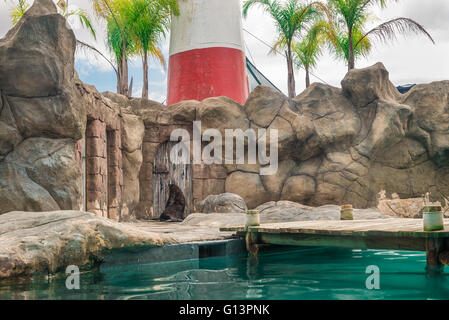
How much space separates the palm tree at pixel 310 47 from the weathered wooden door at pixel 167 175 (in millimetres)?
6569

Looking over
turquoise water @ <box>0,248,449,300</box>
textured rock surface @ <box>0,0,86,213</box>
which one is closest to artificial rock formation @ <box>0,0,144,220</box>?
textured rock surface @ <box>0,0,86,213</box>

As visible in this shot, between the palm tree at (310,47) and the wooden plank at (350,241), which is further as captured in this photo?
the palm tree at (310,47)

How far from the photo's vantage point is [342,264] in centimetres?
595

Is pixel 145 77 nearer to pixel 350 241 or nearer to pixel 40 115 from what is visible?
pixel 40 115

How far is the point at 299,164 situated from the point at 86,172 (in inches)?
230

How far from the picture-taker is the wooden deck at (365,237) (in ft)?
15.6

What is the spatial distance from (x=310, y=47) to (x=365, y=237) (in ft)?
40.0

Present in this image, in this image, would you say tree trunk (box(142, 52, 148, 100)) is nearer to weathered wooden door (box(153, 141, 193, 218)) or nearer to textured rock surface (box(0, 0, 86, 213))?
weathered wooden door (box(153, 141, 193, 218))

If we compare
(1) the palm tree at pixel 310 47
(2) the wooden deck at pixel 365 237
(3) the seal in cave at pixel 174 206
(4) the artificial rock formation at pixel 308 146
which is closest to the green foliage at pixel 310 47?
(1) the palm tree at pixel 310 47

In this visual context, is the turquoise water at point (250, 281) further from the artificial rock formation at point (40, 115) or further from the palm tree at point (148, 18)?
the palm tree at point (148, 18)

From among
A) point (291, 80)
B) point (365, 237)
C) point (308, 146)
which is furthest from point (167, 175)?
point (365, 237)

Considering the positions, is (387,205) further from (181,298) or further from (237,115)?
(181,298)

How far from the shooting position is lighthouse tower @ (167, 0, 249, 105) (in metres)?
14.9
